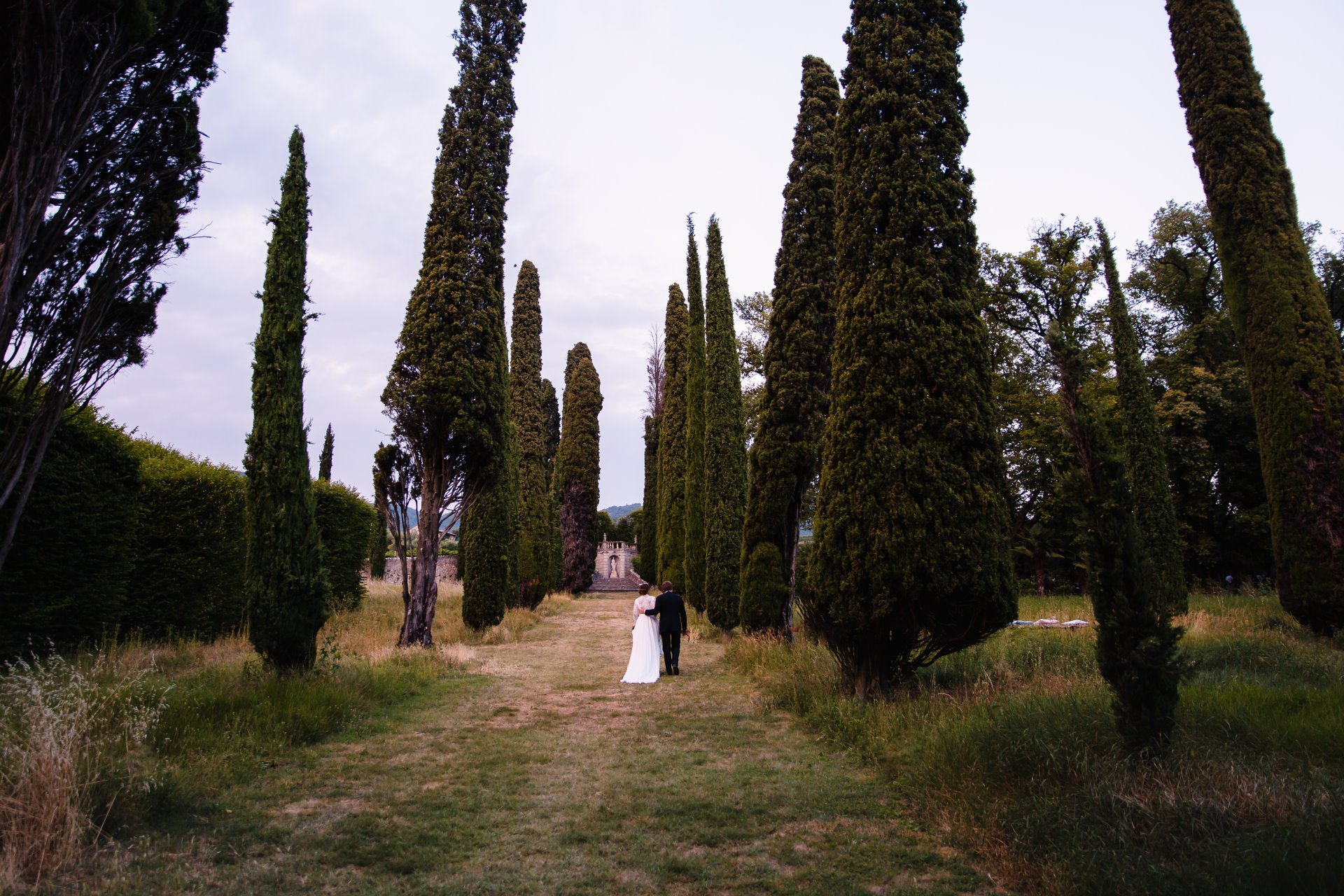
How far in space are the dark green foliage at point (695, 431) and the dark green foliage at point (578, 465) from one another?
1231 centimetres

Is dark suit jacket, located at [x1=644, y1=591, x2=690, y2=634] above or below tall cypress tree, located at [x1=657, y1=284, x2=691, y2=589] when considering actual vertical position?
below

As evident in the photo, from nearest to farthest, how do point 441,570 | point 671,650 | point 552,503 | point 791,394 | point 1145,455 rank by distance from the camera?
point 671,650, point 791,394, point 1145,455, point 552,503, point 441,570

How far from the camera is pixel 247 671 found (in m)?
7.67

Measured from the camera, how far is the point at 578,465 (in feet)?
100

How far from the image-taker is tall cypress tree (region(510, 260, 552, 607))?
74.8ft

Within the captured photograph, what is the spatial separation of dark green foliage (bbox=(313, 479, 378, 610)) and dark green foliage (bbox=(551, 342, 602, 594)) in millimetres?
11252

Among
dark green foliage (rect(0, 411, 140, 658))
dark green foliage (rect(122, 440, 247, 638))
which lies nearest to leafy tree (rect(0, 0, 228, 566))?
dark green foliage (rect(0, 411, 140, 658))

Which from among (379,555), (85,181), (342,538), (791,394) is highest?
(85,181)

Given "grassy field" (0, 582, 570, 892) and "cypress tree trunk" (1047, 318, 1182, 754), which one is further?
"cypress tree trunk" (1047, 318, 1182, 754)

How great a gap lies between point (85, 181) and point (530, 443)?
59.9 feet

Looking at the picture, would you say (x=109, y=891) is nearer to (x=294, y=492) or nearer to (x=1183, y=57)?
(x=294, y=492)

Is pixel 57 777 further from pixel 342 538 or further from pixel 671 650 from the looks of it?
pixel 342 538

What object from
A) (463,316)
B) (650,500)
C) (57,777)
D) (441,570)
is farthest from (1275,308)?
(441,570)

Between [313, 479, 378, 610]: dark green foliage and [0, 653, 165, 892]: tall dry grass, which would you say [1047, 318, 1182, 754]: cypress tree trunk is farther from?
[313, 479, 378, 610]: dark green foliage
